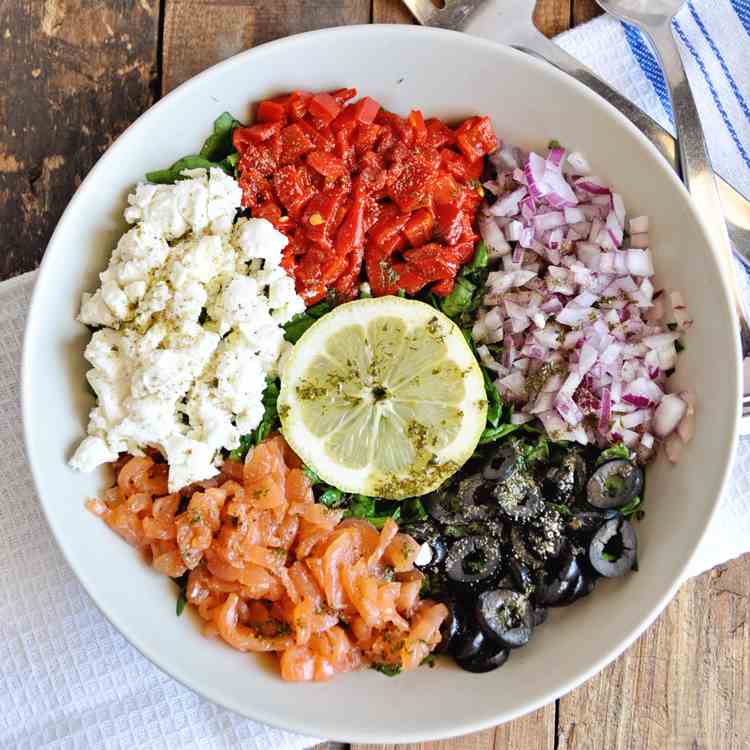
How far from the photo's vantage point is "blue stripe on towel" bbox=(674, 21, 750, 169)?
9.64ft

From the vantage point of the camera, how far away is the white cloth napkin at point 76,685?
267 cm

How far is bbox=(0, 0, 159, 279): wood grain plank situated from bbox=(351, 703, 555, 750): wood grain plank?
2022mm

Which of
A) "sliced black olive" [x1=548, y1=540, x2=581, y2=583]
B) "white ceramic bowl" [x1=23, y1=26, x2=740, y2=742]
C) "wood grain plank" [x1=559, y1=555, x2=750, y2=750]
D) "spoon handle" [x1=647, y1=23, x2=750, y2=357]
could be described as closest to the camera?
"white ceramic bowl" [x1=23, y1=26, x2=740, y2=742]

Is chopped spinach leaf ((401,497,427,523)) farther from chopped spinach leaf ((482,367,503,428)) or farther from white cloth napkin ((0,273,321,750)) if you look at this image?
white cloth napkin ((0,273,321,750))

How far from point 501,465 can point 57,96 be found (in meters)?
1.79

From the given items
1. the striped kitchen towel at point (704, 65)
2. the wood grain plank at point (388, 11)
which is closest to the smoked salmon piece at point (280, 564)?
the wood grain plank at point (388, 11)

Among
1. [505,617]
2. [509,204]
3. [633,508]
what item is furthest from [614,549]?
[509,204]

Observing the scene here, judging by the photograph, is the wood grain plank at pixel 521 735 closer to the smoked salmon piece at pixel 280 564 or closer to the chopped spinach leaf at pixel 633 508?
the smoked salmon piece at pixel 280 564

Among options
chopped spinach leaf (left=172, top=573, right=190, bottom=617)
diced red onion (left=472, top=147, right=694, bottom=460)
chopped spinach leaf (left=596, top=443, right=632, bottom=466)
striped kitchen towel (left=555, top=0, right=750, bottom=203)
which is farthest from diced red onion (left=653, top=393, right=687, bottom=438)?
chopped spinach leaf (left=172, top=573, right=190, bottom=617)

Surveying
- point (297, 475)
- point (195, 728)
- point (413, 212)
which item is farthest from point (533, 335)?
point (195, 728)

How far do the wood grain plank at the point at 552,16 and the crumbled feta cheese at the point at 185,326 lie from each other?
3.76 feet

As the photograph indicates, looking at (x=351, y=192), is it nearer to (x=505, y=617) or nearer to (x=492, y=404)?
(x=492, y=404)

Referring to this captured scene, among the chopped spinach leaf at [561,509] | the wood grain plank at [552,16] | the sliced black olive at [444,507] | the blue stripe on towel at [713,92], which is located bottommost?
the sliced black olive at [444,507]

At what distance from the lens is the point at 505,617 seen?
8.37 feet
